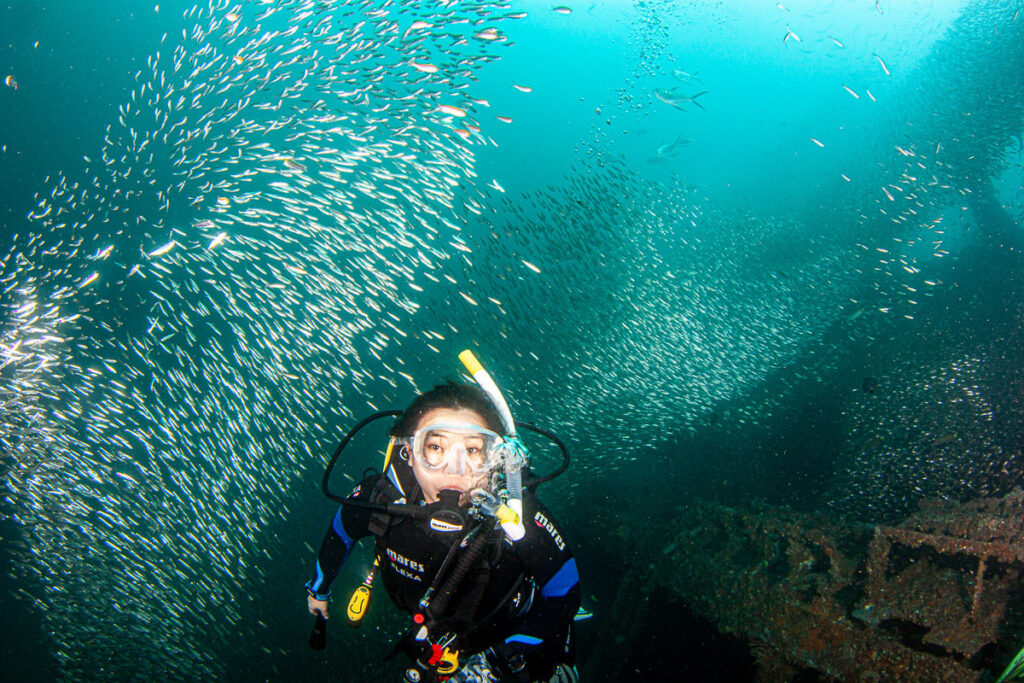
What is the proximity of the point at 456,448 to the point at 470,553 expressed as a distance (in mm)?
489

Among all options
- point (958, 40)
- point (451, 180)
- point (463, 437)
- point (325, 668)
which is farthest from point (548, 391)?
point (958, 40)

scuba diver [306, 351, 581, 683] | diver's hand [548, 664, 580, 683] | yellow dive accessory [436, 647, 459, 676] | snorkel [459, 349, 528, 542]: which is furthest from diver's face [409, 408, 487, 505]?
diver's hand [548, 664, 580, 683]

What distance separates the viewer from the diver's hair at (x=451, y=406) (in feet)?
7.77

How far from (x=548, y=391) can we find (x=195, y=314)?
1281cm

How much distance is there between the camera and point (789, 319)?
1443cm

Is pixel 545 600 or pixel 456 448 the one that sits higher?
pixel 456 448

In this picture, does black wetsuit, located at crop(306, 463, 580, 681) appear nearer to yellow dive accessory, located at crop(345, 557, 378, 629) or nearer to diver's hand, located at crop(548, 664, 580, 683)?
diver's hand, located at crop(548, 664, 580, 683)

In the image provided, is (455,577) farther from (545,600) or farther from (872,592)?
(872,592)

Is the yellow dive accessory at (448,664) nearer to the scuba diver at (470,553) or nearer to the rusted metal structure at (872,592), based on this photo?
the scuba diver at (470,553)

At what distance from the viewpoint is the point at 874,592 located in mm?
3189

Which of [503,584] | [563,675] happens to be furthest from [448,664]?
[563,675]

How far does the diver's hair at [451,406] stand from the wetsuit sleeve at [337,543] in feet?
1.23

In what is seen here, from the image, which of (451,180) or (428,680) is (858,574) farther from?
(451,180)

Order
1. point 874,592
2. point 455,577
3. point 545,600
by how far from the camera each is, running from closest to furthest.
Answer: point 455,577 → point 545,600 → point 874,592
